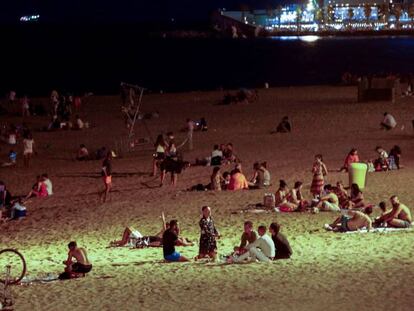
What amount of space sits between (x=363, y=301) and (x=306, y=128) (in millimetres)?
A: 20512

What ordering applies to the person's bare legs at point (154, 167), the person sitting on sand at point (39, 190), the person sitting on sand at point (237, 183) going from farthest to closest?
1. the person's bare legs at point (154, 167)
2. the person sitting on sand at point (39, 190)
3. the person sitting on sand at point (237, 183)

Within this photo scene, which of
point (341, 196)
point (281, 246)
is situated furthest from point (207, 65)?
point (281, 246)

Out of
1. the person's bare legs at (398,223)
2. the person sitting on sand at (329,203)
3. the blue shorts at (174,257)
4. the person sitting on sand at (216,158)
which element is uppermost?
the person sitting on sand at (216,158)

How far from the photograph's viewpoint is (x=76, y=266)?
12859 mm

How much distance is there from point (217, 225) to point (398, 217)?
343 cm

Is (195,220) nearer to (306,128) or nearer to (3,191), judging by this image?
(3,191)

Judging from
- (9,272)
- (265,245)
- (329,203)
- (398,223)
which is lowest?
(9,272)

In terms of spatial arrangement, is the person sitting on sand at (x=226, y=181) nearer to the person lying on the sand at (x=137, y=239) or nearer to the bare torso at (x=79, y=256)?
the person lying on the sand at (x=137, y=239)

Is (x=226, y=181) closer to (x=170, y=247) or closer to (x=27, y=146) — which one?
(x=170, y=247)

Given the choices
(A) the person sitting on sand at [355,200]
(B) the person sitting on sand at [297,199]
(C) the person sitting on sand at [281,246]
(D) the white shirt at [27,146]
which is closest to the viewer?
→ (C) the person sitting on sand at [281,246]

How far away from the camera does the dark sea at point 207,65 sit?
72938mm

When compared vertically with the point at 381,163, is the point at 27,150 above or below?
above

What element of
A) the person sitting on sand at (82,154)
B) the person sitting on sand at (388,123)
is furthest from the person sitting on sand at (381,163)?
the person sitting on sand at (82,154)

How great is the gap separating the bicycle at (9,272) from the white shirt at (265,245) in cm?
347
